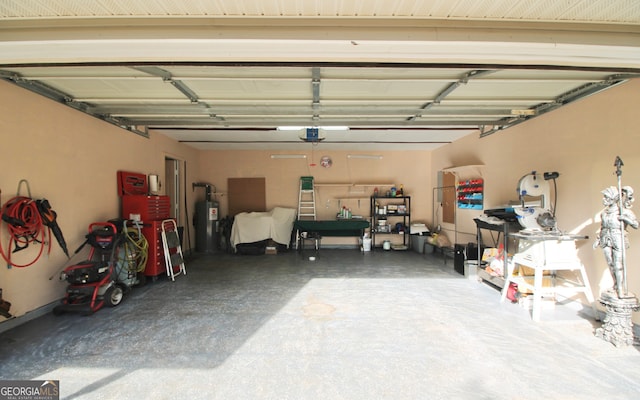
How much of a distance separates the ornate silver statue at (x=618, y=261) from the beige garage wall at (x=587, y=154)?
30 centimetres

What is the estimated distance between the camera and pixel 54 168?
2992mm

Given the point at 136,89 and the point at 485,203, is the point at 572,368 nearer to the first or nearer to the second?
the point at 485,203

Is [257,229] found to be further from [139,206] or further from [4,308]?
[4,308]

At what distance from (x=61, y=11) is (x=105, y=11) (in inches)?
10.0

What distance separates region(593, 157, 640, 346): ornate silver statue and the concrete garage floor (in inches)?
5.1

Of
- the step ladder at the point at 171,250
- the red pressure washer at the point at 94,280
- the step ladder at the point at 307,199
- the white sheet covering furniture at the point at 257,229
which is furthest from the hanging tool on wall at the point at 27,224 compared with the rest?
the step ladder at the point at 307,199

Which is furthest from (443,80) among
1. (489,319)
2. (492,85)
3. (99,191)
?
(99,191)

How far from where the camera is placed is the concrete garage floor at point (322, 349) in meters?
1.76

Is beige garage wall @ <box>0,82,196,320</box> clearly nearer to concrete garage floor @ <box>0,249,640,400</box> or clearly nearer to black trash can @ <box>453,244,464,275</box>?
concrete garage floor @ <box>0,249,640,400</box>

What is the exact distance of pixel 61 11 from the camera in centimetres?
151

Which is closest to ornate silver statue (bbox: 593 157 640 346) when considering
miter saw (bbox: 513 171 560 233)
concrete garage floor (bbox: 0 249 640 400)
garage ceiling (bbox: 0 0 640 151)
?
concrete garage floor (bbox: 0 249 640 400)

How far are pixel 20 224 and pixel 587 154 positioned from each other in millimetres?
5758

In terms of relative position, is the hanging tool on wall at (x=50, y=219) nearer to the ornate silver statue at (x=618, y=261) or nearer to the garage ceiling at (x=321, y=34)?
the garage ceiling at (x=321, y=34)

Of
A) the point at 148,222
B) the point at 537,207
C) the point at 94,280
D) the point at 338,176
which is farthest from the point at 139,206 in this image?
the point at 537,207
